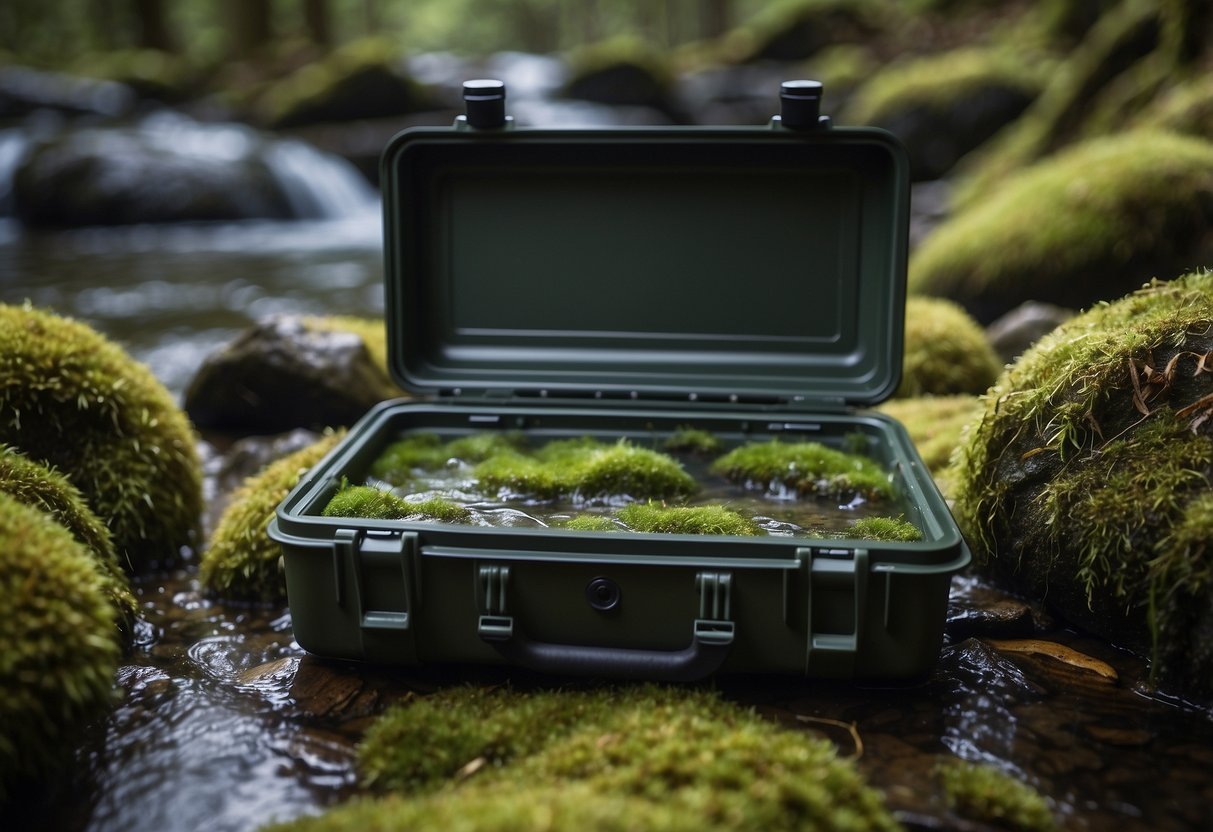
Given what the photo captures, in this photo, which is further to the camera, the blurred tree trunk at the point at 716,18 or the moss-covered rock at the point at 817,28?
the blurred tree trunk at the point at 716,18

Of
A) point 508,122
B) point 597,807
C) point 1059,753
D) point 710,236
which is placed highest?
point 508,122

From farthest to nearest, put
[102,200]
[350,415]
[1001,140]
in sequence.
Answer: [102,200] < [1001,140] < [350,415]

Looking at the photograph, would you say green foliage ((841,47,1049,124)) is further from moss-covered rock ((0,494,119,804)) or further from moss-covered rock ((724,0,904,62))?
moss-covered rock ((0,494,119,804))

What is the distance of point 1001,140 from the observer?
10008 millimetres

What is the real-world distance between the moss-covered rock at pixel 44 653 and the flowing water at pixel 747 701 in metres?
0.20

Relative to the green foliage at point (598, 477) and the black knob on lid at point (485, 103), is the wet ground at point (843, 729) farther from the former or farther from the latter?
the black knob on lid at point (485, 103)

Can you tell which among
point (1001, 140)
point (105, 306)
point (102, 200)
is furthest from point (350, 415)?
point (102, 200)

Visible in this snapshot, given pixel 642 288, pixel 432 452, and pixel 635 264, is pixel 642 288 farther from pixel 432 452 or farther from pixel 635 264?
pixel 432 452

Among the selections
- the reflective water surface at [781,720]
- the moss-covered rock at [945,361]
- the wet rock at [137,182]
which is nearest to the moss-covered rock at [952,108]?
the moss-covered rock at [945,361]

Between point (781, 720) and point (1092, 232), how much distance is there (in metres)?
4.46

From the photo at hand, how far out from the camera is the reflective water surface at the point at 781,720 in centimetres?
216

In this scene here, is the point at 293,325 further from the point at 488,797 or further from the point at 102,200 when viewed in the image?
the point at 102,200

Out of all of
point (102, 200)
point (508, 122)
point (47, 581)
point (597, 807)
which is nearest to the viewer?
point (597, 807)

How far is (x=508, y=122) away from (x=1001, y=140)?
8.20 meters
